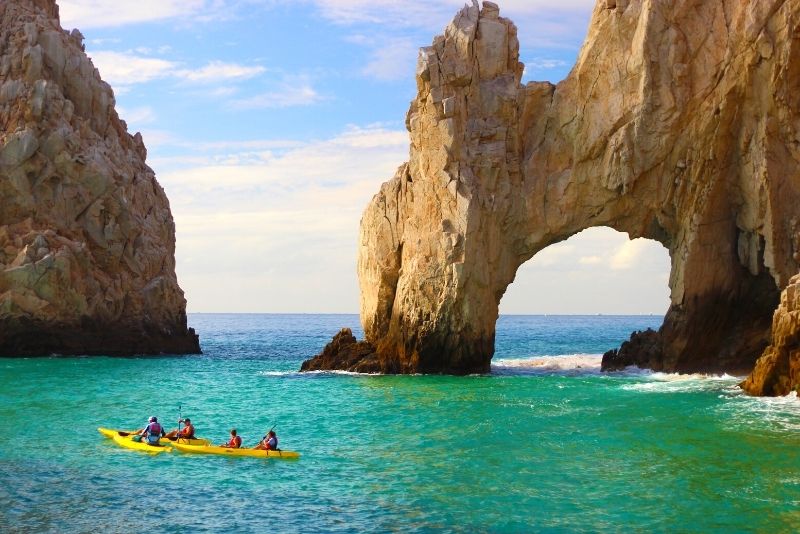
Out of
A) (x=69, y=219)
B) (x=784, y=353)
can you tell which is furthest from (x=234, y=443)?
(x=69, y=219)

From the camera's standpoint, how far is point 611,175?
4338 centimetres

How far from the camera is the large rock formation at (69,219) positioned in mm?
58781

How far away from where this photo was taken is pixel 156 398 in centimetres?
3966

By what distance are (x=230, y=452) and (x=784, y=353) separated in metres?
19.5

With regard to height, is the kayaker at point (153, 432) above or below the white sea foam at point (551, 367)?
below

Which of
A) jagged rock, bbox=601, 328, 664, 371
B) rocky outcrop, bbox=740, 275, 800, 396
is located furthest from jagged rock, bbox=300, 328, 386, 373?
rocky outcrop, bbox=740, 275, 800, 396

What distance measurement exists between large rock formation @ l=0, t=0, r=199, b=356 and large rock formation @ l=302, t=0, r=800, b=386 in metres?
23.0

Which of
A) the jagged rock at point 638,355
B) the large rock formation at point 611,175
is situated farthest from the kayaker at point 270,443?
the jagged rock at point 638,355

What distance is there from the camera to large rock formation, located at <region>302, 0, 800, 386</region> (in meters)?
39.2

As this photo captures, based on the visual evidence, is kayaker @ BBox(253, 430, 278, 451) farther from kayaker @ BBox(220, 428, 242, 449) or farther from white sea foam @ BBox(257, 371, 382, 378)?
white sea foam @ BBox(257, 371, 382, 378)

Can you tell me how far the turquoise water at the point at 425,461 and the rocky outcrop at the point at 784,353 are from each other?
3.05ft

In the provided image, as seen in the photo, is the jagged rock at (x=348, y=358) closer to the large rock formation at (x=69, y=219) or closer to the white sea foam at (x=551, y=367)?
the white sea foam at (x=551, y=367)

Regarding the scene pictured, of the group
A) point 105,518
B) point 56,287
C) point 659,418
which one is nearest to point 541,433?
point 659,418

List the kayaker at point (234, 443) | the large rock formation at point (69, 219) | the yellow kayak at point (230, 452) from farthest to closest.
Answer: the large rock formation at point (69, 219) → the kayaker at point (234, 443) → the yellow kayak at point (230, 452)
